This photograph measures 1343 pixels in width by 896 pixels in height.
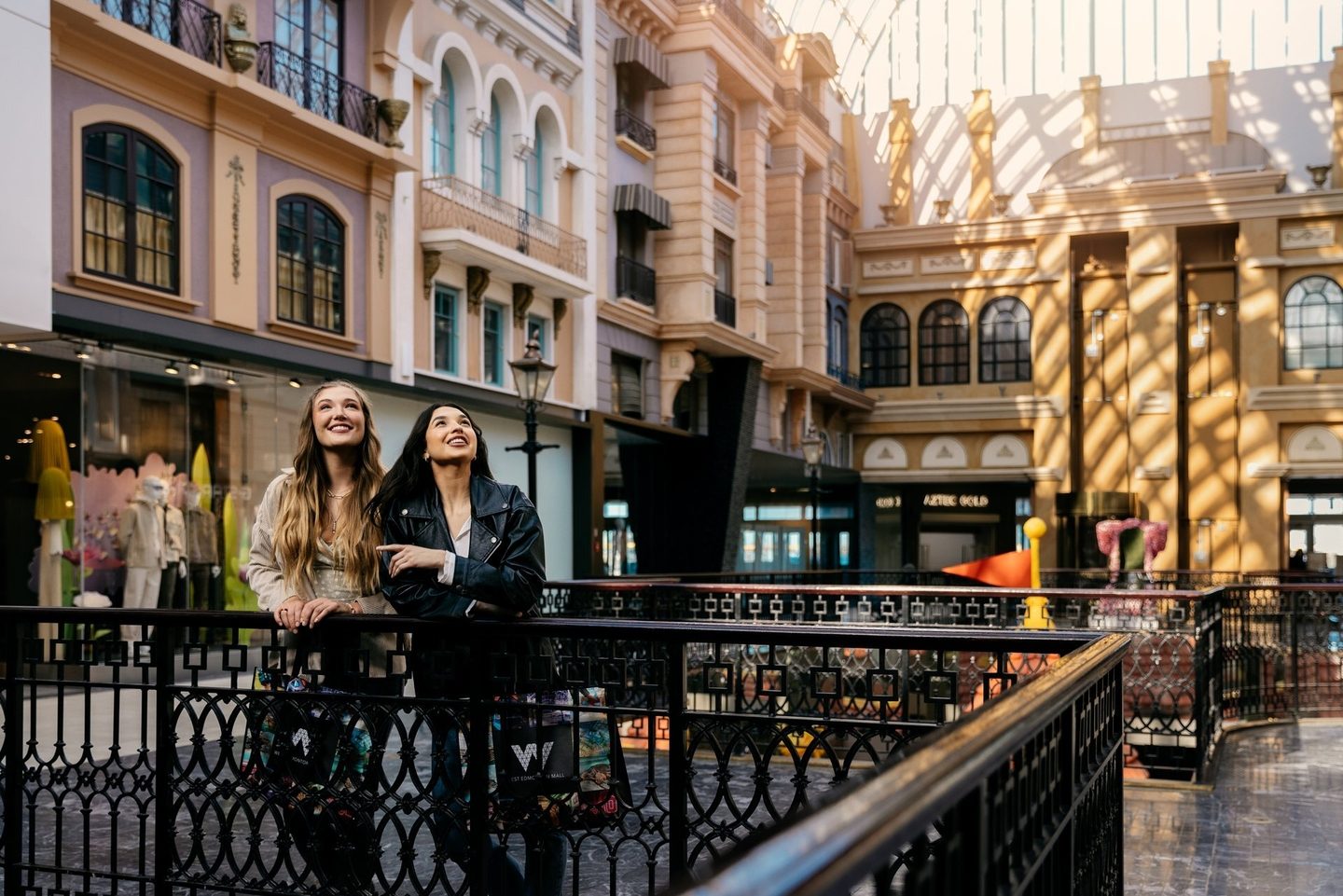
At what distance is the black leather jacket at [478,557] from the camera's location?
433 centimetres

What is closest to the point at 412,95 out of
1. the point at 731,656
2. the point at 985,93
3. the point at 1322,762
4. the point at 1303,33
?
the point at 731,656

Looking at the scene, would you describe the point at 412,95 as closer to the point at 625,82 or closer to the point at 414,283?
the point at 414,283

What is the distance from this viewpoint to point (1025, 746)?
254cm

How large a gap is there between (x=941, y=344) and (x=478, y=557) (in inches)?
1421

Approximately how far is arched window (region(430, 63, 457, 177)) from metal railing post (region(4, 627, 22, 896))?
14772 mm

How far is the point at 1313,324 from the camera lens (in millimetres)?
35625

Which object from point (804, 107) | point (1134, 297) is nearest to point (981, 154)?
point (1134, 297)

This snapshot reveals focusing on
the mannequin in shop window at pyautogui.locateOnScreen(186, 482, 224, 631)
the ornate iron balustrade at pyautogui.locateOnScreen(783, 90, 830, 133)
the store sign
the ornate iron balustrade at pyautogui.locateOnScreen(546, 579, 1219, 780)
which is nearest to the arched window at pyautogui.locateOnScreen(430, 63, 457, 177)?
the mannequin in shop window at pyautogui.locateOnScreen(186, 482, 224, 631)

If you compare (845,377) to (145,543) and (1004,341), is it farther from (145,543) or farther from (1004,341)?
(145,543)

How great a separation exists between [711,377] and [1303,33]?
26766 millimetres

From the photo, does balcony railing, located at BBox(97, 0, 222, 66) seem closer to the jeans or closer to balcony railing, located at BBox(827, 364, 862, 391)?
the jeans

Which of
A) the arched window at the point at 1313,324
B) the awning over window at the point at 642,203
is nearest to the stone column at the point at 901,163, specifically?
the arched window at the point at 1313,324

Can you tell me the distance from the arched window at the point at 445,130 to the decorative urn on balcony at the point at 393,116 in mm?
1653

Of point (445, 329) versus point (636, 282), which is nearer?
point (445, 329)
